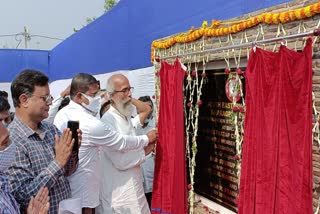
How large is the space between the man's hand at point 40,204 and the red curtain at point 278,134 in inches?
47.0

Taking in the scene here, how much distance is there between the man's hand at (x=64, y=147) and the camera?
221 cm

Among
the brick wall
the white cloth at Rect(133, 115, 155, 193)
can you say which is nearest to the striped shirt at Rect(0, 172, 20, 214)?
the brick wall

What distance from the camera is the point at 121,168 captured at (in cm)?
342

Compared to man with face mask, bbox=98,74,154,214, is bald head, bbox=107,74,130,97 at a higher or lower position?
higher

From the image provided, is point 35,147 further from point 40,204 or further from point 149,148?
point 149,148

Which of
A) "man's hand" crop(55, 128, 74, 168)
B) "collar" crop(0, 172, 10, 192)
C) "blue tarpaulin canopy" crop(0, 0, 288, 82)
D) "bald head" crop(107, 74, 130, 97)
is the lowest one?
"collar" crop(0, 172, 10, 192)

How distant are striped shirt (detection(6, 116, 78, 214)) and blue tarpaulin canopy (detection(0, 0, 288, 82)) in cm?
214

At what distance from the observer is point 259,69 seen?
2250 millimetres

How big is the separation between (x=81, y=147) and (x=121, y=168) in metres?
0.41

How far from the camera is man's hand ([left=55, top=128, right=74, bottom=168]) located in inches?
86.8

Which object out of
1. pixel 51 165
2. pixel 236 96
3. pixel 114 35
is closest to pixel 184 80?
pixel 236 96

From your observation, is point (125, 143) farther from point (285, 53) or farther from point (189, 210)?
point (285, 53)

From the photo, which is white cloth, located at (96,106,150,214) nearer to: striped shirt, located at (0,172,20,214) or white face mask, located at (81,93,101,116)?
white face mask, located at (81,93,101,116)

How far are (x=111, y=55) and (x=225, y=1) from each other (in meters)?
4.52
